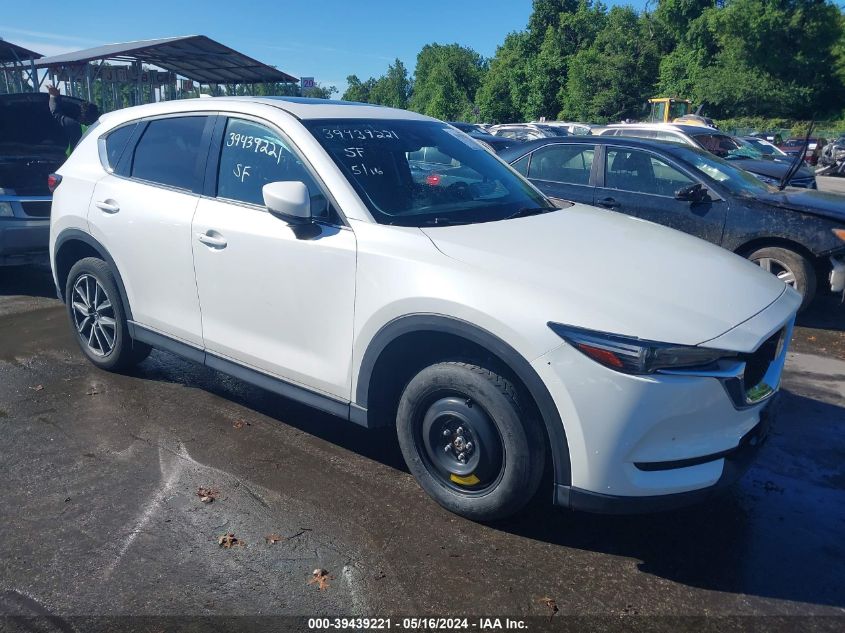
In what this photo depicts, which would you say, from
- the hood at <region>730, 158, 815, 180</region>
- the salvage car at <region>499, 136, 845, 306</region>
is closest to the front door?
the salvage car at <region>499, 136, 845, 306</region>

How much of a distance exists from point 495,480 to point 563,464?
0.40m

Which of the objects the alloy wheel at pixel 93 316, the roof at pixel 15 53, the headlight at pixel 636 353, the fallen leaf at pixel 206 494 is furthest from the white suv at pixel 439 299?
the roof at pixel 15 53

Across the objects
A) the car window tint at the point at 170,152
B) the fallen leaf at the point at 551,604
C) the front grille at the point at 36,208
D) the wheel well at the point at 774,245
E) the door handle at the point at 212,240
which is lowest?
the fallen leaf at the point at 551,604

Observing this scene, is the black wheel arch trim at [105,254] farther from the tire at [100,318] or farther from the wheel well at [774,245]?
the wheel well at [774,245]

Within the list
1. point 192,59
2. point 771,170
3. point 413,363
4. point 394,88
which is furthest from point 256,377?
point 394,88

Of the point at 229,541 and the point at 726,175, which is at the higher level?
the point at 726,175

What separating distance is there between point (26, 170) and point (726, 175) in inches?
294

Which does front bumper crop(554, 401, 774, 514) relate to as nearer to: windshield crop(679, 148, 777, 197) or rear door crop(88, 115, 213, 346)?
rear door crop(88, 115, 213, 346)

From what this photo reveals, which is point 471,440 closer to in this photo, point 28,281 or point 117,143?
point 117,143

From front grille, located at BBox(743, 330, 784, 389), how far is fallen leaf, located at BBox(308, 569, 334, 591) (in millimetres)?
1871

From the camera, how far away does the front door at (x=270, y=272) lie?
10.7ft

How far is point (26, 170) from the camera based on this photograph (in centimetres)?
745

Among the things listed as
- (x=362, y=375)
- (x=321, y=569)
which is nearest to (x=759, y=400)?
(x=362, y=375)

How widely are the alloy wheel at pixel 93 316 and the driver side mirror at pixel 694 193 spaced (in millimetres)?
5152
